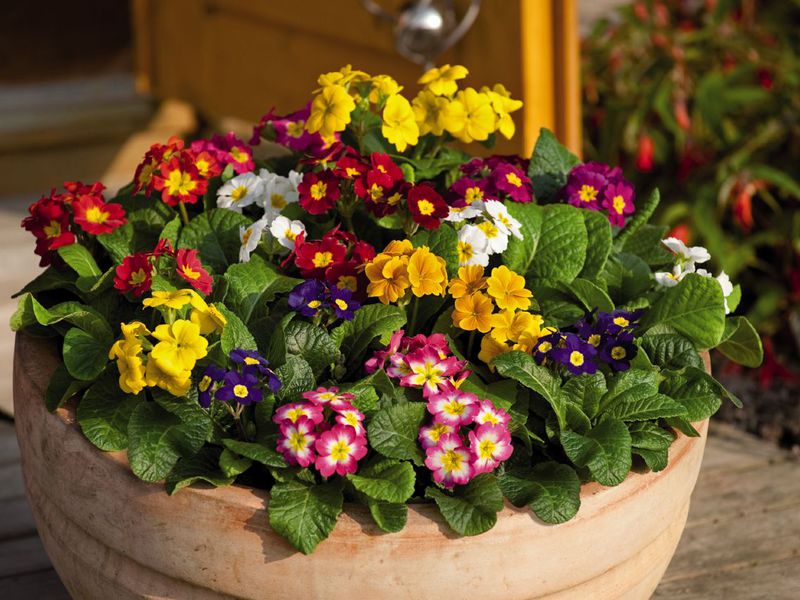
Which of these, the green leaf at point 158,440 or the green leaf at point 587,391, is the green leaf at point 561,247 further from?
the green leaf at point 158,440

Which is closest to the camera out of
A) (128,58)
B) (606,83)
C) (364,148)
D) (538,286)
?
(538,286)

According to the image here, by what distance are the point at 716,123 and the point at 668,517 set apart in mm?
1510

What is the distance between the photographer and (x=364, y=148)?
1.48 metres

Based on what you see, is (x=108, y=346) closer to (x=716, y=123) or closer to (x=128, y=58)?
(x=716, y=123)

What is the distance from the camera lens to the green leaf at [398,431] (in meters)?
1.10

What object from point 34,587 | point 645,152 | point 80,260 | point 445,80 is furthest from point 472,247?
point 645,152

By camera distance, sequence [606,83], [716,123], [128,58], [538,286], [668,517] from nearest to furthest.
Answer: [668,517]
[538,286]
[716,123]
[606,83]
[128,58]

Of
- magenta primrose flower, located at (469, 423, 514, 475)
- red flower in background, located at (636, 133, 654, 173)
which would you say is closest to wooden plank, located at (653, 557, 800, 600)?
magenta primrose flower, located at (469, 423, 514, 475)

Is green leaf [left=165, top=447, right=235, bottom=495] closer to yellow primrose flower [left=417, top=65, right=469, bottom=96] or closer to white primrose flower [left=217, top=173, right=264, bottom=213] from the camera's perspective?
white primrose flower [left=217, top=173, right=264, bottom=213]

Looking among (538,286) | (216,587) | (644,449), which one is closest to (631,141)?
(538,286)

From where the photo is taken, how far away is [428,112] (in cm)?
138

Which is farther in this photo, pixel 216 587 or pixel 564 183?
pixel 564 183

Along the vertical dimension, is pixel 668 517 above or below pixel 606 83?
above

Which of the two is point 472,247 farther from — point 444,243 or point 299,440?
point 299,440
